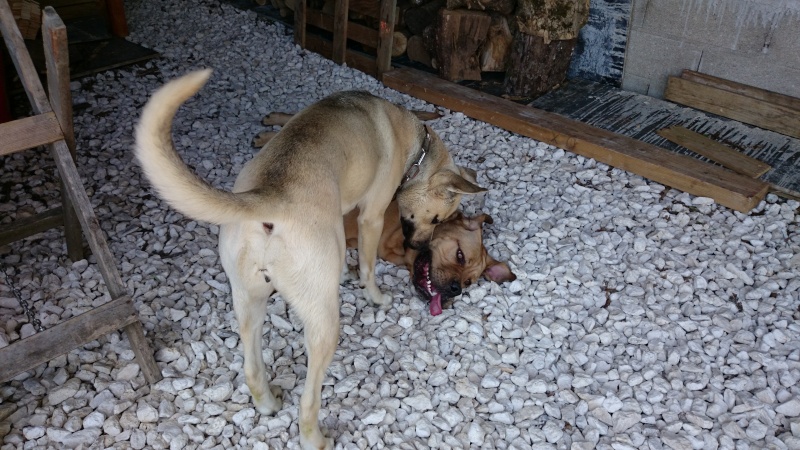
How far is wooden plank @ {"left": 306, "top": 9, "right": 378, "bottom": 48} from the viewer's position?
6.81m

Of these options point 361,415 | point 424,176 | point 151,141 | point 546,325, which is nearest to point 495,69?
point 424,176

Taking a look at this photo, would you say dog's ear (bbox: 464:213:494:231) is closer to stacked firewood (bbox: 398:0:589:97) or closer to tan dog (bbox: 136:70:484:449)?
tan dog (bbox: 136:70:484:449)

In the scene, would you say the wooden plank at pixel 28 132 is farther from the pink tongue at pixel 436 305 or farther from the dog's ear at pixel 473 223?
the dog's ear at pixel 473 223

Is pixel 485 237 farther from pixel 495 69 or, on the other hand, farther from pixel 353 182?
pixel 495 69

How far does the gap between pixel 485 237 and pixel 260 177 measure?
2244mm

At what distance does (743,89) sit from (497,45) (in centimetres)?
220

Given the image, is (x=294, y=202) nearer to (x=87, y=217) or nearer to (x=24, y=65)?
(x=87, y=217)

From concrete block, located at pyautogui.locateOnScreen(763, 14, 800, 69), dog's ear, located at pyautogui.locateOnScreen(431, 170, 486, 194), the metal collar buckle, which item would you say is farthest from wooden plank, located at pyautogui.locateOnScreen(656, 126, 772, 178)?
the metal collar buckle

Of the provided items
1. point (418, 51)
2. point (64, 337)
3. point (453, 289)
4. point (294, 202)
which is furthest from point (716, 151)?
point (64, 337)

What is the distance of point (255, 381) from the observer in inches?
121

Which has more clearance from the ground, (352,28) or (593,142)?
(352,28)

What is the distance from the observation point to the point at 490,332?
3.84m

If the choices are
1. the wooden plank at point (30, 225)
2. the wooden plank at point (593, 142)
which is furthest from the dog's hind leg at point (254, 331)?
the wooden plank at point (593, 142)

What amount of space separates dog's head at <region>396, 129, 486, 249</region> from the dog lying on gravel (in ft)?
0.36
